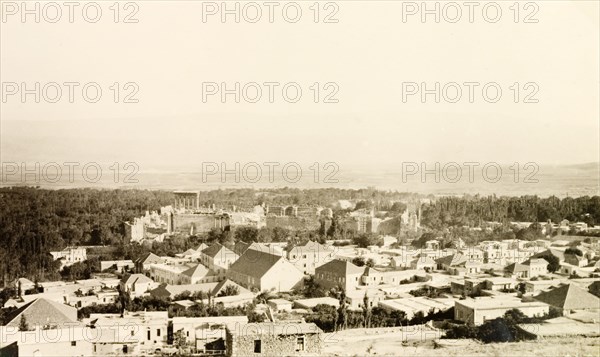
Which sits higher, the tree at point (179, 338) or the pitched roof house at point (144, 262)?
the pitched roof house at point (144, 262)

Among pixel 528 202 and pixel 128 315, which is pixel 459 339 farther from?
pixel 128 315

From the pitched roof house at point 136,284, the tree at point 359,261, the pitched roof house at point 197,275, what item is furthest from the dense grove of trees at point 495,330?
the pitched roof house at point 136,284

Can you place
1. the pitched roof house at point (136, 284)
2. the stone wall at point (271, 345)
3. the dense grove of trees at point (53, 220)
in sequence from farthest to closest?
the pitched roof house at point (136, 284), the dense grove of trees at point (53, 220), the stone wall at point (271, 345)

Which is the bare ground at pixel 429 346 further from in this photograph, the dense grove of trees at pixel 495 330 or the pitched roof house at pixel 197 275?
the pitched roof house at pixel 197 275

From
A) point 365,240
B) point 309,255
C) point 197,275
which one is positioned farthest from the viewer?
point 365,240

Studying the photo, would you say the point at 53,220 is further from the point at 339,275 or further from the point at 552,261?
the point at 552,261

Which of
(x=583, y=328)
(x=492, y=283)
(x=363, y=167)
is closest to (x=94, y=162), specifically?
(x=363, y=167)

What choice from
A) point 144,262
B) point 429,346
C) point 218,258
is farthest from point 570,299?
point 144,262

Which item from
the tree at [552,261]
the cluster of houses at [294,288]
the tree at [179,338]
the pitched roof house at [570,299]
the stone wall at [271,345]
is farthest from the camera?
the tree at [552,261]
